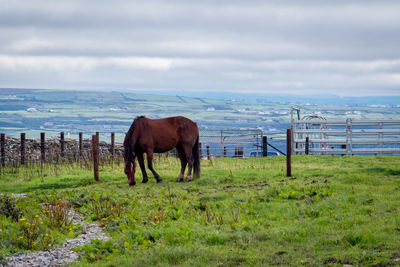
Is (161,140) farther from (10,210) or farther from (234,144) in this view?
(234,144)

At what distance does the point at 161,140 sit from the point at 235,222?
7835 mm

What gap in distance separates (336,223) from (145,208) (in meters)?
4.10

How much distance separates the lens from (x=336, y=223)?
8469 millimetres

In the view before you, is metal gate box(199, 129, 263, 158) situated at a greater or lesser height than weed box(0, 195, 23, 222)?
lesser

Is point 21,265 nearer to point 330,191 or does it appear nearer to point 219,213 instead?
point 219,213

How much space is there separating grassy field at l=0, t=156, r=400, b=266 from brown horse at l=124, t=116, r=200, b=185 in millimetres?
1420

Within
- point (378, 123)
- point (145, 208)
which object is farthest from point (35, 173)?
point (378, 123)

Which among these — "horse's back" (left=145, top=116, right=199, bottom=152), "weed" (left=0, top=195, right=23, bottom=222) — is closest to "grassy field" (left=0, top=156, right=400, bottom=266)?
"weed" (left=0, top=195, right=23, bottom=222)

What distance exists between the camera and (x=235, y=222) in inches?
359

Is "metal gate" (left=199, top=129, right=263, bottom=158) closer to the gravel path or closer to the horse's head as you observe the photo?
the horse's head

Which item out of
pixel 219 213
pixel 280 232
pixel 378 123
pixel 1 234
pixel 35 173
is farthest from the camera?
pixel 378 123

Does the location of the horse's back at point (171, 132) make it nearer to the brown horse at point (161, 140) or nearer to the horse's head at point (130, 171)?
the brown horse at point (161, 140)

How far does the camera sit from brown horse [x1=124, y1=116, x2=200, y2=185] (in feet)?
52.7

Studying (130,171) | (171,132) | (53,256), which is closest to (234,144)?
(171,132)
